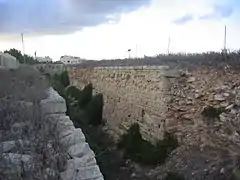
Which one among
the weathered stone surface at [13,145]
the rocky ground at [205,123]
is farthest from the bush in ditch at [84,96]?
the weathered stone surface at [13,145]

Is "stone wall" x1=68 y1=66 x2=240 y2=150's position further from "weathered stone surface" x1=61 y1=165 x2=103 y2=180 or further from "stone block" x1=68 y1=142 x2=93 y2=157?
"weathered stone surface" x1=61 y1=165 x2=103 y2=180

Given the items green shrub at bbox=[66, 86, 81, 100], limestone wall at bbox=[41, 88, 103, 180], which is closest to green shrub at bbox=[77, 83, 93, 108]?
green shrub at bbox=[66, 86, 81, 100]

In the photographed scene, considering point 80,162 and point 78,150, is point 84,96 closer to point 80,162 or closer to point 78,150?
point 78,150

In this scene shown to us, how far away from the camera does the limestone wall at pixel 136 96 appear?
371 inches

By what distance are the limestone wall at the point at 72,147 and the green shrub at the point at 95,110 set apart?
27.4 ft

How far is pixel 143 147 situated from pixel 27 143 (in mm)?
5909

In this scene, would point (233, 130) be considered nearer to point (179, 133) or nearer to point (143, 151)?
point (179, 133)

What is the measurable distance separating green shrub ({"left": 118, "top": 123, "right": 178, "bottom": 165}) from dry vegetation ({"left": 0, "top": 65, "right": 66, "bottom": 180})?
148 inches

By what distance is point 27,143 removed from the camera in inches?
166

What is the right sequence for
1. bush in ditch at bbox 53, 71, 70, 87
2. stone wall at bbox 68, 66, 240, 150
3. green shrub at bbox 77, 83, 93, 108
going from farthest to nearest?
bush in ditch at bbox 53, 71, 70, 87, green shrub at bbox 77, 83, 93, 108, stone wall at bbox 68, 66, 240, 150

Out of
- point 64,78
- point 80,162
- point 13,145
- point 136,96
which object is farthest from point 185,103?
point 64,78

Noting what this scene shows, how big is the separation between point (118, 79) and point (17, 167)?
989cm

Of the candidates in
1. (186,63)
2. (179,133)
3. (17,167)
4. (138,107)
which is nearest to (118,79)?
(138,107)

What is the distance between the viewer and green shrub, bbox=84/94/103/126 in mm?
14688
